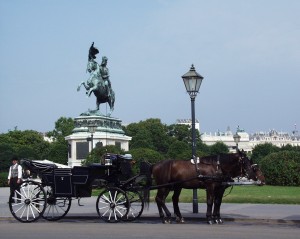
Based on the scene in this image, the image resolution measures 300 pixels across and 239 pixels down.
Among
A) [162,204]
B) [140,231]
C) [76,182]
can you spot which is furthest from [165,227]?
[76,182]

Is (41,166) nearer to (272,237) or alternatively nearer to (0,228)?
(0,228)

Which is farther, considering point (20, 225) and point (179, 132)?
point (179, 132)

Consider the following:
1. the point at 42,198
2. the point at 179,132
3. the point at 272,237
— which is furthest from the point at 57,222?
the point at 179,132

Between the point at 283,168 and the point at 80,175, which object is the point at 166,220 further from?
the point at 283,168

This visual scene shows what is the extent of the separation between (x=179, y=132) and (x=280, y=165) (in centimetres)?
8174

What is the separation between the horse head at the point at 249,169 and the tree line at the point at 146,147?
2076 cm

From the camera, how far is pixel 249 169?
15.8m

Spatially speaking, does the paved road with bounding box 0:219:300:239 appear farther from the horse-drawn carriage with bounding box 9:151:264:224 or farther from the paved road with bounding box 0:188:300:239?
the horse-drawn carriage with bounding box 9:151:264:224

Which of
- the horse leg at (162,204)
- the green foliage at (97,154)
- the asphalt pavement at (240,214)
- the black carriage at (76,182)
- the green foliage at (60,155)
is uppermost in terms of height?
the green foliage at (60,155)

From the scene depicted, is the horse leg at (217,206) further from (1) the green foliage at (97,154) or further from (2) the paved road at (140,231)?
(1) the green foliage at (97,154)

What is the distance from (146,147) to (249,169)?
6819 centimetres

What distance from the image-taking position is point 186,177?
1612 centimetres

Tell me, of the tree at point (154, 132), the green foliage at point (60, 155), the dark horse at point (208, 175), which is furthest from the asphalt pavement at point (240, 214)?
the tree at point (154, 132)

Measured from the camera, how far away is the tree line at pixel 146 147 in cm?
3656
